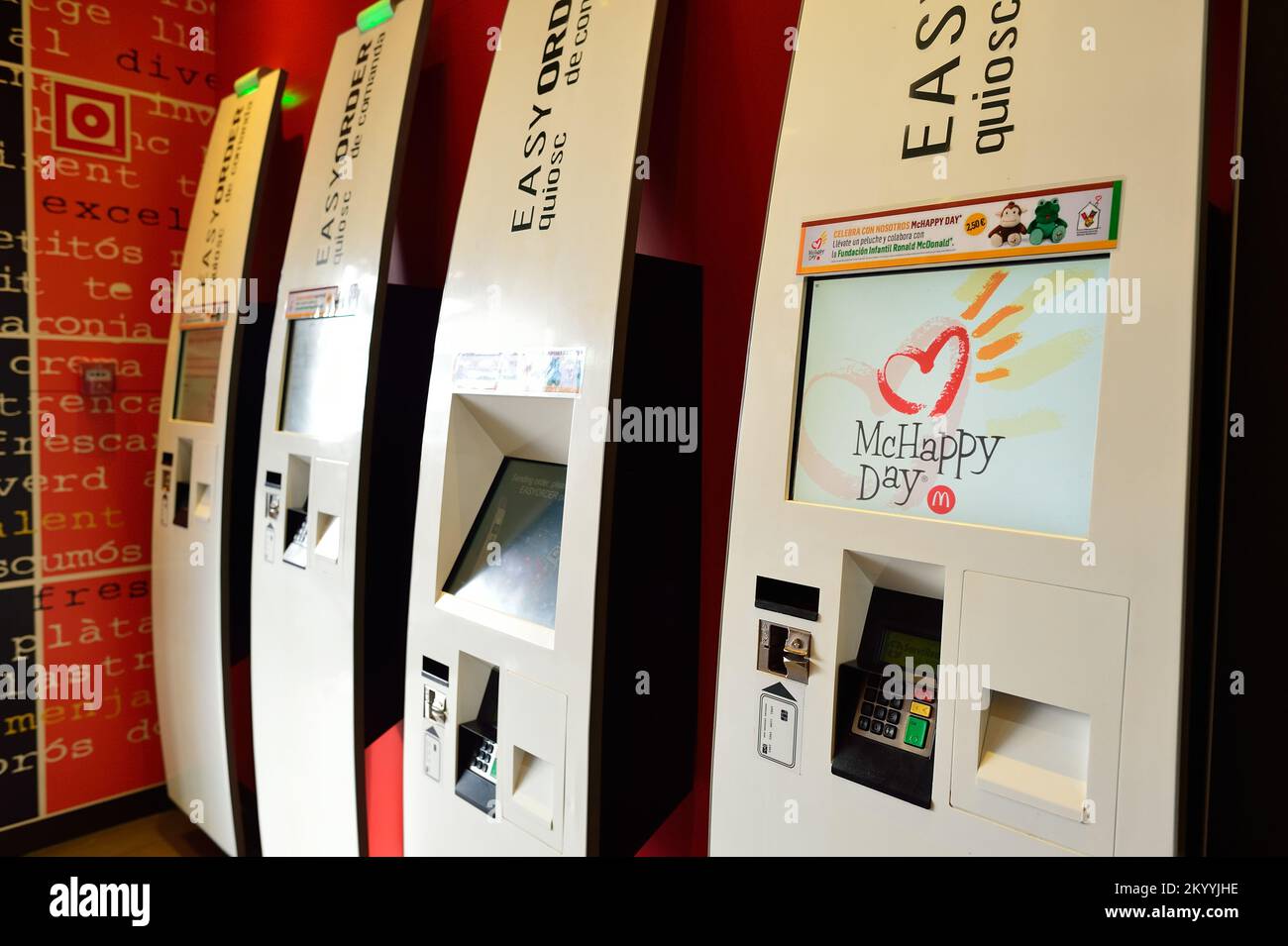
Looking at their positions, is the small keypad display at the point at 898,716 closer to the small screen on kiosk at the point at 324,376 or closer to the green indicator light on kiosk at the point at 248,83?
the small screen on kiosk at the point at 324,376

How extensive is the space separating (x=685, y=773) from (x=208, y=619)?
192 centimetres

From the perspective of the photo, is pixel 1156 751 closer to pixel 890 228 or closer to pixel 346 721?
pixel 890 228

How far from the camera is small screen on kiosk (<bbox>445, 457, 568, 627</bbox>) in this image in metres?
1.81

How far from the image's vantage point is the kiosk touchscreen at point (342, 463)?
221cm

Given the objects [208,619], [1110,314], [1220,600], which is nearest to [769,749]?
[1220,600]

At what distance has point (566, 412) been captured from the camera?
5.73 ft

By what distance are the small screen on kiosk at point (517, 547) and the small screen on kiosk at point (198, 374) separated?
145 centimetres

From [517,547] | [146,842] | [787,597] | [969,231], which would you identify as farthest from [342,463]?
[146,842]

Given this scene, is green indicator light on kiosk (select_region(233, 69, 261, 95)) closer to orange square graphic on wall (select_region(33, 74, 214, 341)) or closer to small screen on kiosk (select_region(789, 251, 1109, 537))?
orange square graphic on wall (select_region(33, 74, 214, 341))

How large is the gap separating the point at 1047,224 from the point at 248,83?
319cm

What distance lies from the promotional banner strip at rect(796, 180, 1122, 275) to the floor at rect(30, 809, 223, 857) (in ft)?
10.9

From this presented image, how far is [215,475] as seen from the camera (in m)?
2.84
